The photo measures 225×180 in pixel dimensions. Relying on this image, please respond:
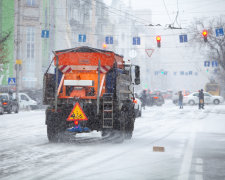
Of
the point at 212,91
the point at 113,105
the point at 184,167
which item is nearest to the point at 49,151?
the point at 113,105

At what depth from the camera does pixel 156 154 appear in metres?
11.1

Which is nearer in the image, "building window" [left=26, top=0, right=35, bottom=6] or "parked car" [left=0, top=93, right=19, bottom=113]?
"parked car" [left=0, top=93, right=19, bottom=113]

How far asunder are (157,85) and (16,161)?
156527 millimetres

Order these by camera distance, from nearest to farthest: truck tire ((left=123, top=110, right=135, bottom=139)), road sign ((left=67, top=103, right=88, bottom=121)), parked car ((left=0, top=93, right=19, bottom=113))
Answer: road sign ((left=67, top=103, right=88, bottom=121)), truck tire ((left=123, top=110, right=135, bottom=139)), parked car ((left=0, top=93, right=19, bottom=113))

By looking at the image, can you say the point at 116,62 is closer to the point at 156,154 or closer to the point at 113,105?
the point at 113,105

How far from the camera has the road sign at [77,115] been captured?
12.9 metres

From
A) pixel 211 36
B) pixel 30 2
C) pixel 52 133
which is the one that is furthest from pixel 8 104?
pixel 211 36

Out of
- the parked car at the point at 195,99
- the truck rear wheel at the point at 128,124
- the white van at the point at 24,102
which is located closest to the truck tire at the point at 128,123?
the truck rear wheel at the point at 128,124

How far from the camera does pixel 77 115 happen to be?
12.9 meters

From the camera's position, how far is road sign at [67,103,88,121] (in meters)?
12.9

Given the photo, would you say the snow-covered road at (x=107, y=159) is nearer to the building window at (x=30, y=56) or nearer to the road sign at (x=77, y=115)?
the road sign at (x=77, y=115)

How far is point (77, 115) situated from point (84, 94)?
2.96 ft

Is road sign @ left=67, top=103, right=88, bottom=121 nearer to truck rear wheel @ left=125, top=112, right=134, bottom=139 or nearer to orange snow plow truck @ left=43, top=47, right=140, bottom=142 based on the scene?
orange snow plow truck @ left=43, top=47, right=140, bottom=142

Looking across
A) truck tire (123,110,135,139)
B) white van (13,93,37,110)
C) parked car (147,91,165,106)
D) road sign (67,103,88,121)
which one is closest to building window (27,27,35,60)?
parked car (147,91,165,106)
